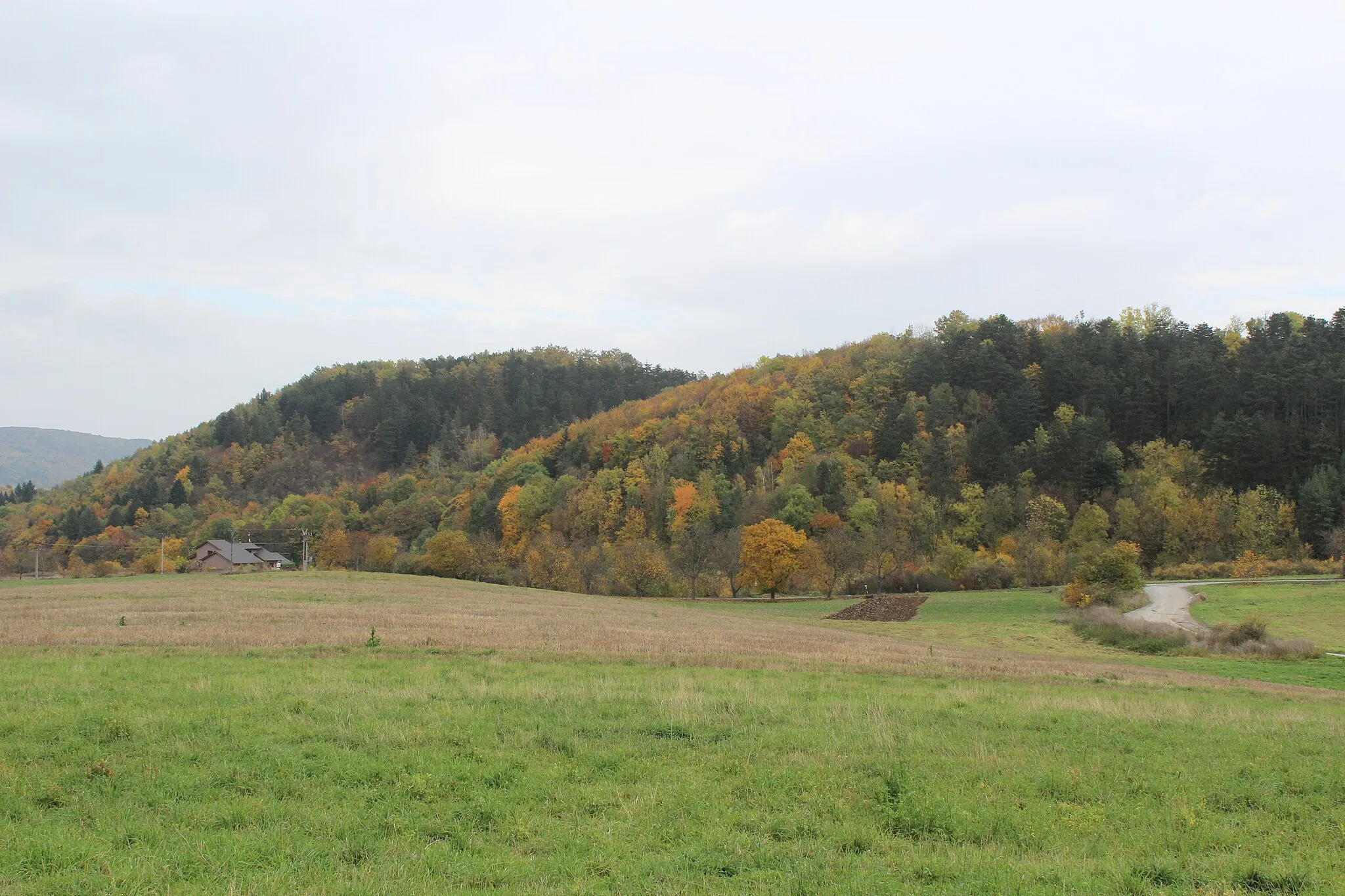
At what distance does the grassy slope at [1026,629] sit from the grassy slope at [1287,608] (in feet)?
0.89

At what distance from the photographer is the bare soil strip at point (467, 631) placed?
80.9 ft

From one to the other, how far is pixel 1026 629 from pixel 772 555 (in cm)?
3794

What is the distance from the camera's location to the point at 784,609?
246 feet

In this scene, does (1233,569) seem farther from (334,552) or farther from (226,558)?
(334,552)

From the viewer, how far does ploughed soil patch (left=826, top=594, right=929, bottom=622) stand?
6456 centimetres

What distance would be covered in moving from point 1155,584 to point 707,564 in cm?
4396

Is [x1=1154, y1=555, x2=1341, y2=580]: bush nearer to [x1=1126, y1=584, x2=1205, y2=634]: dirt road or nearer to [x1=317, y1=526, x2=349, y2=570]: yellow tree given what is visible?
[x1=1126, y1=584, x2=1205, y2=634]: dirt road

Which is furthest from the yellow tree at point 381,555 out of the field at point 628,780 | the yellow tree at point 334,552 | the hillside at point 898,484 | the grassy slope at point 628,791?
the grassy slope at point 628,791

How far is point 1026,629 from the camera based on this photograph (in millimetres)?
51750

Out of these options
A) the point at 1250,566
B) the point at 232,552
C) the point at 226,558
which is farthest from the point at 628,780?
the point at 232,552

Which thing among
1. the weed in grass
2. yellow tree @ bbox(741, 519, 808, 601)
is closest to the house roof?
yellow tree @ bbox(741, 519, 808, 601)

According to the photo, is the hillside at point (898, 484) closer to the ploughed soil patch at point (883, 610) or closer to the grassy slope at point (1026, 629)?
the grassy slope at point (1026, 629)

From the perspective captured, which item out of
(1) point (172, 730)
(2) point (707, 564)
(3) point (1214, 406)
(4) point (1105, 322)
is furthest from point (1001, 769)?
(4) point (1105, 322)

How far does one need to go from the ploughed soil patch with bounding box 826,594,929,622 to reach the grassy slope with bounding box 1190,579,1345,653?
19134 millimetres
